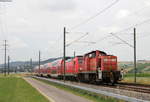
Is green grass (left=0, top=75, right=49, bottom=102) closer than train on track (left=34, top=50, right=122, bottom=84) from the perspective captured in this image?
Yes

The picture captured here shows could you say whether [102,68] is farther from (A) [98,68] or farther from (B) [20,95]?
(B) [20,95]

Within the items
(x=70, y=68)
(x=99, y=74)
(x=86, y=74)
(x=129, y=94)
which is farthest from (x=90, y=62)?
(x=129, y=94)

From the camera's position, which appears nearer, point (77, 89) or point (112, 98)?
point (112, 98)

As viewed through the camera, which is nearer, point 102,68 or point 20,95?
point 20,95

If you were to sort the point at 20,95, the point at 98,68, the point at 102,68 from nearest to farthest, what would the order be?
1. the point at 20,95
2. the point at 102,68
3. the point at 98,68

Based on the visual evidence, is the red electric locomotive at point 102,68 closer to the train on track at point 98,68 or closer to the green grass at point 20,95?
the train on track at point 98,68

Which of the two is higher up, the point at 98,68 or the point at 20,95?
the point at 98,68

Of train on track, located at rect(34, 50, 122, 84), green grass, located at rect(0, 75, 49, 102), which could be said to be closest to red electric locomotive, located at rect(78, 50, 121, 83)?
train on track, located at rect(34, 50, 122, 84)

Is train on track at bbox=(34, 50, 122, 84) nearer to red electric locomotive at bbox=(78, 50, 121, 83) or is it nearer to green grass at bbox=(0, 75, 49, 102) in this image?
red electric locomotive at bbox=(78, 50, 121, 83)

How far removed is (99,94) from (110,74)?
13309 mm

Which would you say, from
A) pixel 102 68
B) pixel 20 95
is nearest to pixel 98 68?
pixel 102 68

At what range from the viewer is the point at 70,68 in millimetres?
52438

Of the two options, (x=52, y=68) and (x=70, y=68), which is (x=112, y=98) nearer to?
(x=70, y=68)

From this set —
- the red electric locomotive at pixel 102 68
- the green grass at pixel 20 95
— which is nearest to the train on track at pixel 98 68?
the red electric locomotive at pixel 102 68
